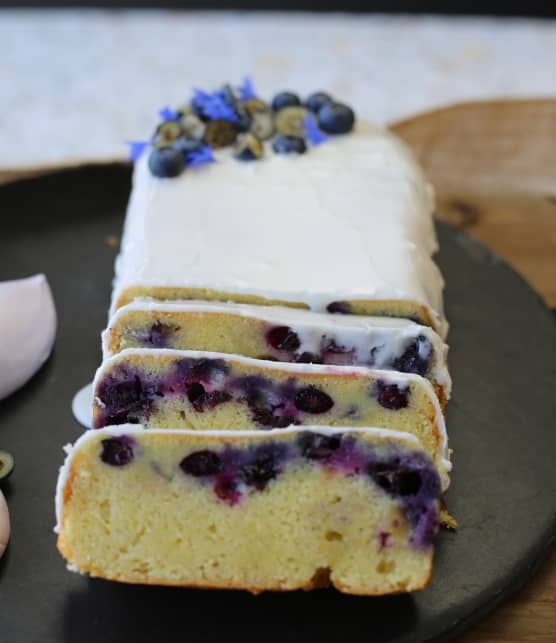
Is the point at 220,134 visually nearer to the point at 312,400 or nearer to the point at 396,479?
the point at 312,400

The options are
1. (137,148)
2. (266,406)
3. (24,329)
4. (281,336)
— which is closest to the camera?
(266,406)

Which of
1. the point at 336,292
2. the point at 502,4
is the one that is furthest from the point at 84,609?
the point at 502,4

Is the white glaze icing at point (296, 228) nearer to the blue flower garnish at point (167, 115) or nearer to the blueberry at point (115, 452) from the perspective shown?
the blue flower garnish at point (167, 115)

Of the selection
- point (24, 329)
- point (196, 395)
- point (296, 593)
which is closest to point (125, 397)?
point (196, 395)

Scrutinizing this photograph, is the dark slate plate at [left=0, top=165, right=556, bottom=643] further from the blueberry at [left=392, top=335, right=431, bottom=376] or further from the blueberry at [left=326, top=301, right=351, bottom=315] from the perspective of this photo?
the blueberry at [left=326, top=301, right=351, bottom=315]

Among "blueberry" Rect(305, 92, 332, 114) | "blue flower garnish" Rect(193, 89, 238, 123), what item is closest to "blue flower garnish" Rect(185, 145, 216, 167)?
"blue flower garnish" Rect(193, 89, 238, 123)

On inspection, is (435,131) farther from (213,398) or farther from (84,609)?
(84,609)

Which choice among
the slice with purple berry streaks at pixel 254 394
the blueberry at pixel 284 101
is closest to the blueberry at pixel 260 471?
the slice with purple berry streaks at pixel 254 394
